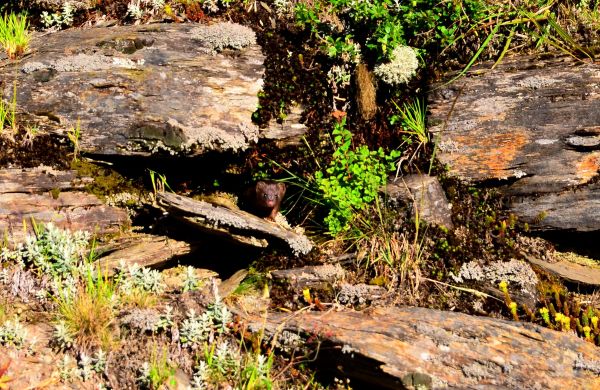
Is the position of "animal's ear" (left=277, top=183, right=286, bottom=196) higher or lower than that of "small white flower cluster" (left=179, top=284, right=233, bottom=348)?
higher

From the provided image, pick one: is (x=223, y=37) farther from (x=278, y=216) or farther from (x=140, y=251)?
(x=140, y=251)

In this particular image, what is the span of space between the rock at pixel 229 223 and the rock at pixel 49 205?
0.85 meters

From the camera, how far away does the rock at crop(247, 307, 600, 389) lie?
19.7ft

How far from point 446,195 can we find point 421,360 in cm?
253

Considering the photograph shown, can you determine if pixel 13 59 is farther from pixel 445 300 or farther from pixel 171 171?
pixel 445 300

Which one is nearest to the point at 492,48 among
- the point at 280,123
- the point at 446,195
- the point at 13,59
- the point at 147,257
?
the point at 446,195

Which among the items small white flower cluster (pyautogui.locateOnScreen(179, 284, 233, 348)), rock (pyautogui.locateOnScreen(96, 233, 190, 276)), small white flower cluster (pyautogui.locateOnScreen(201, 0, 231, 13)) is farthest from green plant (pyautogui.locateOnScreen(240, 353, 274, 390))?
small white flower cluster (pyautogui.locateOnScreen(201, 0, 231, 13))

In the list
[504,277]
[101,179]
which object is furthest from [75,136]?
[504,277]

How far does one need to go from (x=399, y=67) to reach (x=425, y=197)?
1805mm

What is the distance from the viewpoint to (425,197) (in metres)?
7.66

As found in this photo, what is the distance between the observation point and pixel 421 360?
609 centimetres

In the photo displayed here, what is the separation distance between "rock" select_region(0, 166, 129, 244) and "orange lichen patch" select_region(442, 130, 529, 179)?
4356mm

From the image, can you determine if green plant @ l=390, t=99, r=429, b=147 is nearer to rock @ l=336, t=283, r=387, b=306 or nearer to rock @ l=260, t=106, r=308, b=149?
rock @ l=260, t=106, r=308, b=149

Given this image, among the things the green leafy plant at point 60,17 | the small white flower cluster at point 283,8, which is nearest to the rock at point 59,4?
the green leafy plant at point 60,17
